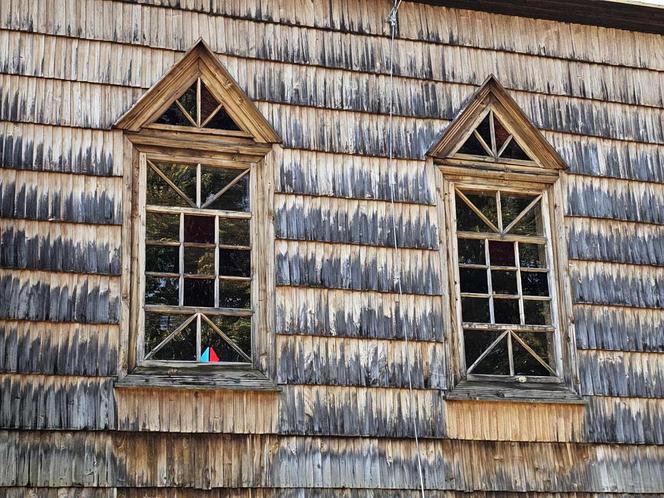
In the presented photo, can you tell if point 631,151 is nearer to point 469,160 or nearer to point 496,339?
point 469,160

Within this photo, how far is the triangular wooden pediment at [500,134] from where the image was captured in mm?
10820

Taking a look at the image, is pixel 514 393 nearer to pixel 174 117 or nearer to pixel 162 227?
pixel 162 227

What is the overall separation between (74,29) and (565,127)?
4.92 metres

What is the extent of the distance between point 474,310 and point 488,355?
0.45m

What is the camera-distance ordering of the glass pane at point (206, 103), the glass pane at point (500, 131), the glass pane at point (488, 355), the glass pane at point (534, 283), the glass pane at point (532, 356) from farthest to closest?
1. the glass pane at point (500, 131)
2. the glass pane at point (534, 283)
3. the glass pane at point (532, 356)
4. the glass pane at point (488, 355)
5. the glass pane at point (206, 103)

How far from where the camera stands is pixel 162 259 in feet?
31.8

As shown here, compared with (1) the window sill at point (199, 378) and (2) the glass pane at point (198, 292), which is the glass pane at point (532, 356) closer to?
(1) the window sill at point (199, 378)

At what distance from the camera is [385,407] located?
977 centimetres

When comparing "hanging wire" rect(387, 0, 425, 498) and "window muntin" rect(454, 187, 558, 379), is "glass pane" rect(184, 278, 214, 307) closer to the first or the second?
"hanging wire" rect(387, 0, 425, 498)

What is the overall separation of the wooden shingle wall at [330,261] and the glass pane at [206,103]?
1.04 ft

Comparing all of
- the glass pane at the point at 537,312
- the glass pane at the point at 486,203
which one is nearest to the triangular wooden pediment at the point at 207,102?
the glass pane at the point at 486,203

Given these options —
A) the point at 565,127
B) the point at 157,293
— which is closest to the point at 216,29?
the point at 157,293

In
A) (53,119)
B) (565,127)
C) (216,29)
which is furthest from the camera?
(565,127)

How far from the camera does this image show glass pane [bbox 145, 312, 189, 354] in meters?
9.43
